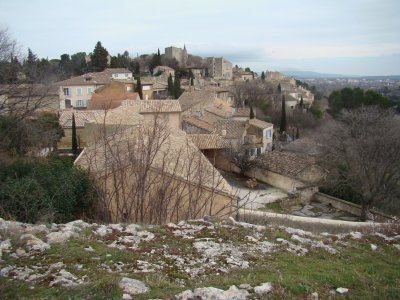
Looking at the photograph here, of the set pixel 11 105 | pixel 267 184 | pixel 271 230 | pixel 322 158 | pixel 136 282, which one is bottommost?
pixel 267 184

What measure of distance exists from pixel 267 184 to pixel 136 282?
19.9 m

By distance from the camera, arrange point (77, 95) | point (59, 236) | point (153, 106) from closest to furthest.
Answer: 1. point (59, 236)
2. point (153, 106)
3. point (77, 95)

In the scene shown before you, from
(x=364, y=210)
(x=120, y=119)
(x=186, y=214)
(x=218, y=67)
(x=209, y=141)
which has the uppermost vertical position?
(x=218, y=67)

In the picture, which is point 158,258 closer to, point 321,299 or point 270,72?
point 321,299

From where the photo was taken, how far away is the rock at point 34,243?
553 centimetres

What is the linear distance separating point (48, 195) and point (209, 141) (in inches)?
633

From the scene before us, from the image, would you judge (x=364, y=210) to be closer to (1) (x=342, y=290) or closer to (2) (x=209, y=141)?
(2) (x=209, y=141)

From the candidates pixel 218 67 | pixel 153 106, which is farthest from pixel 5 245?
pixel 218 67

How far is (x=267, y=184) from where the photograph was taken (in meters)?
23.8

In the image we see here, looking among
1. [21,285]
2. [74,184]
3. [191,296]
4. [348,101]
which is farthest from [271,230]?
[348,101]


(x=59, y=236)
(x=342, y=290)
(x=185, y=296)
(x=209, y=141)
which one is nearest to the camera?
(x=185, y=296)

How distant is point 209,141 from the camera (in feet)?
83.9

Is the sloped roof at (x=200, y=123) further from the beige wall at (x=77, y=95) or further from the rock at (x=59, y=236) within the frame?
the rock at (x=59, y=236)

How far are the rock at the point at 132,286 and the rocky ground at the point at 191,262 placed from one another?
0.5 inches
